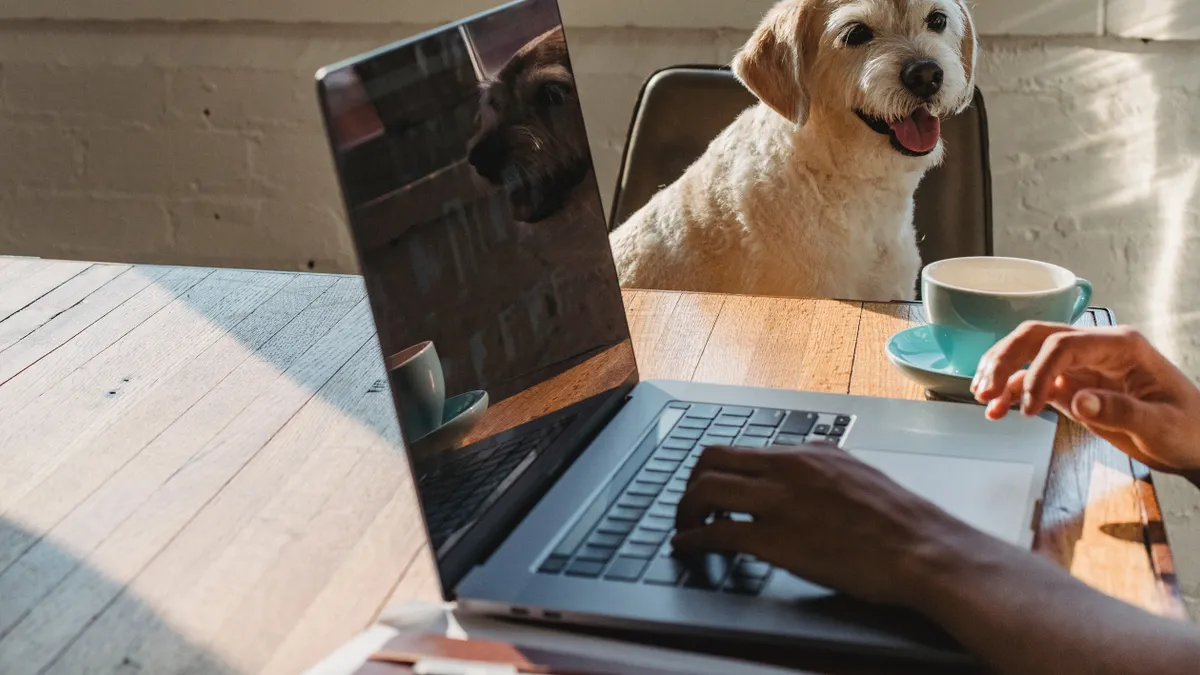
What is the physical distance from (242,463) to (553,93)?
15.0 inches

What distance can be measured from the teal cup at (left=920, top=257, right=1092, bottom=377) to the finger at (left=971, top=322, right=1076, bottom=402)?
6 cm

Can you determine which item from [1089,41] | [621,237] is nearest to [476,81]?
[621,237]

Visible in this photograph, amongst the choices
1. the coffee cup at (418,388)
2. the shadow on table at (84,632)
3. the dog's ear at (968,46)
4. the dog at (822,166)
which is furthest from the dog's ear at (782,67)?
the shadow on table at (84,632)

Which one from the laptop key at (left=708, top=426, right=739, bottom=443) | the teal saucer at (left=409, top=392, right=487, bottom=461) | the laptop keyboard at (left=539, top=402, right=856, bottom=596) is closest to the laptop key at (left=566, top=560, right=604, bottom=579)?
the laptop keyboard at (left=539, top=402, right=856, bottom=596)

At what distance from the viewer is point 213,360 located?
120 centimetres

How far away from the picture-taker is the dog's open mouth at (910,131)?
1.68 m

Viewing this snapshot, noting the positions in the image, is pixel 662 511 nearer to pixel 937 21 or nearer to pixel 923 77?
pixel 923 77

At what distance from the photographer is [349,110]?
0.70 metres

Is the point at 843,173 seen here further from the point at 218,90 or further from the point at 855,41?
the point at 218,90

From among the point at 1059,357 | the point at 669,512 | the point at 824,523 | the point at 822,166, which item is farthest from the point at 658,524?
the point at 822,166

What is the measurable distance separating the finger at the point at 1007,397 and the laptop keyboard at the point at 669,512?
0.11 m

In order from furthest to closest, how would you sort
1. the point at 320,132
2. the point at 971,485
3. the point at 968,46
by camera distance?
1. the point at 320,132
2. the point at 968,46
3. the point at 971,485

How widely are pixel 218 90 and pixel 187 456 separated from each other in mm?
1946

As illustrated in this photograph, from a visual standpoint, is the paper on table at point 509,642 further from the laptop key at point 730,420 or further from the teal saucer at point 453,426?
the laptop key at point 730,420
